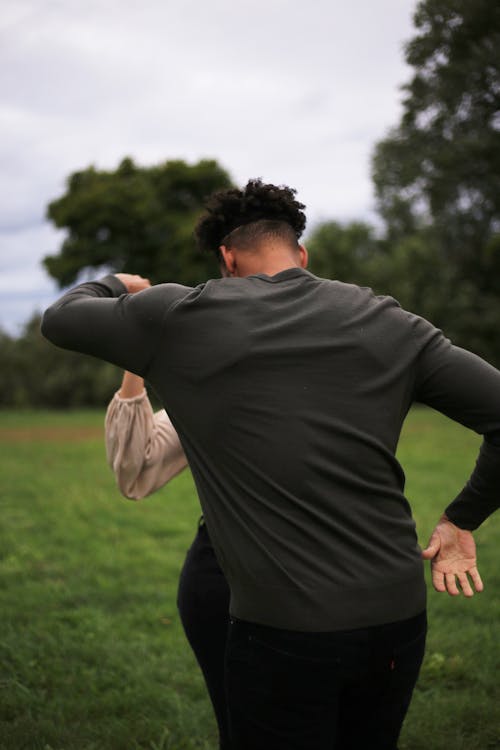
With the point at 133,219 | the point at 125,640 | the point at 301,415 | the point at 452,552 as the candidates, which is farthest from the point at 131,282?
the point at 133,219

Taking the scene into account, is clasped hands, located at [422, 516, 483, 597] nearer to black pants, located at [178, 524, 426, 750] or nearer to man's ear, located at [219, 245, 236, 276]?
black pants, located at [178, 524, 426, 750]

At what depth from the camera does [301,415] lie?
1915 mm

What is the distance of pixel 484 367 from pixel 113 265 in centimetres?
3526

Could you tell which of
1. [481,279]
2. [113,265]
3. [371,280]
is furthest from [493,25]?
[113,265]

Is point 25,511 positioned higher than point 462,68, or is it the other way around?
point 462,68

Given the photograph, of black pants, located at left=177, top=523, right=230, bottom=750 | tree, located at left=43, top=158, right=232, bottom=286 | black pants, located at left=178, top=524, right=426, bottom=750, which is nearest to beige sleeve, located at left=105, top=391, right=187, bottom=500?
black pants, located at left=177, top=523, right=230, bottom=750

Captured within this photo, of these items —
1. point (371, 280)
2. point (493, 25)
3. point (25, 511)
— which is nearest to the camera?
point (25, 511)

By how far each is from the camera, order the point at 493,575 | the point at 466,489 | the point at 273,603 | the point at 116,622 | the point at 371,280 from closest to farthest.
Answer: the point at 273,603, the point at 466,489, the point at 116,622, the point at 493,575, the point at 371,280

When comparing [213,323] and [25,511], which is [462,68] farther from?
[213,323]

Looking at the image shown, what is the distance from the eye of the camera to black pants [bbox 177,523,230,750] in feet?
9.05

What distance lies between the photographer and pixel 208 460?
204 cm

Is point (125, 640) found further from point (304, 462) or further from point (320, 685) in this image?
point (304, 462)

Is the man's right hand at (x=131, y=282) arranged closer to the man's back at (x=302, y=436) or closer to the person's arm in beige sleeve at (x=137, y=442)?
the person's arm in beige sleeve at (x=137, y=442)

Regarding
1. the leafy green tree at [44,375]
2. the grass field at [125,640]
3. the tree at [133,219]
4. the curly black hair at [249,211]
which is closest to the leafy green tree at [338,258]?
the tree at [133,219]
